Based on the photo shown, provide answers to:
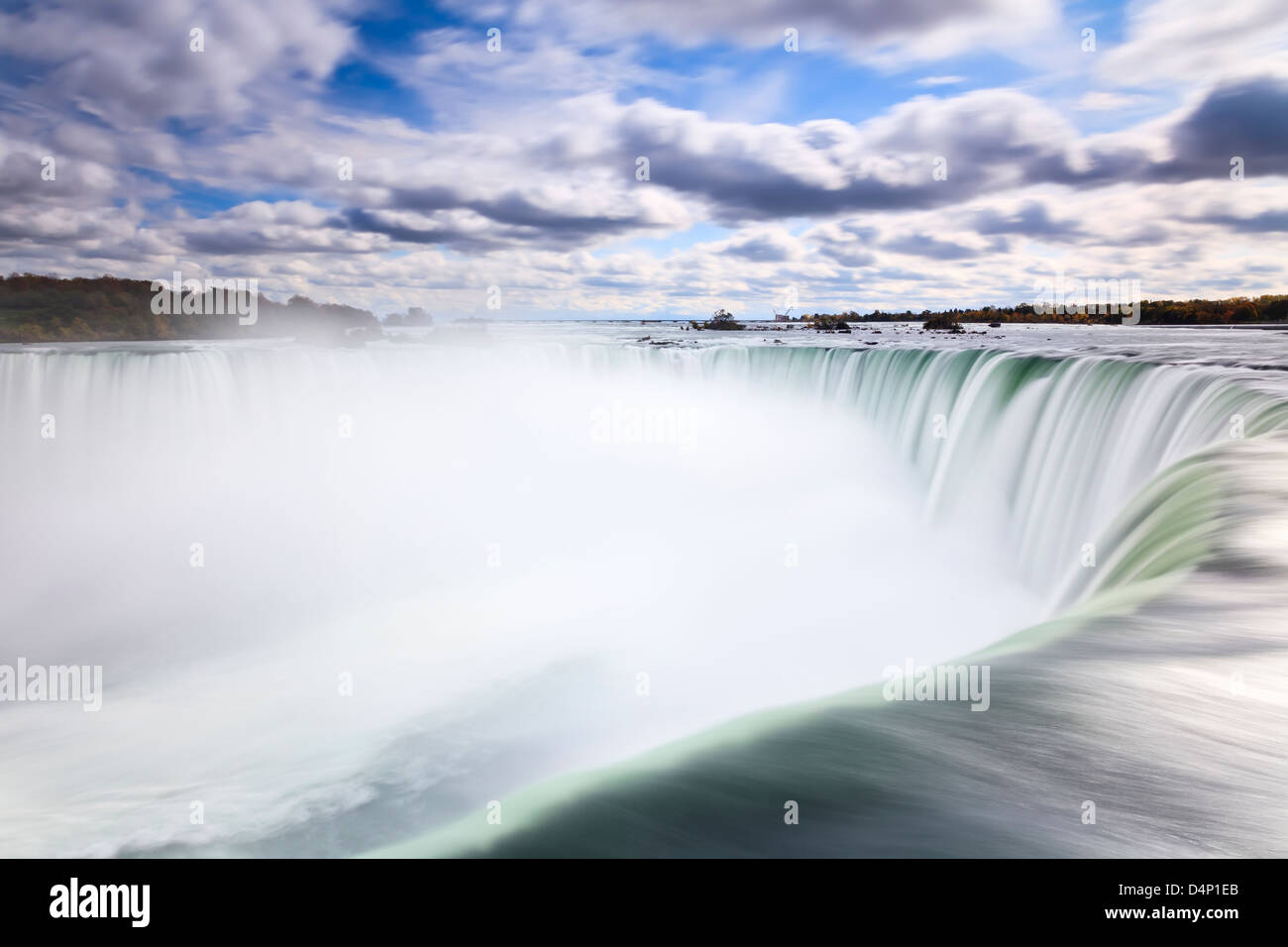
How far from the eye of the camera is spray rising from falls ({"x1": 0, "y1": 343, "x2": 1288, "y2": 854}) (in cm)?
652

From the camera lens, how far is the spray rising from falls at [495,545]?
21.4 ft

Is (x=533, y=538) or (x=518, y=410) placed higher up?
(x=518, y=410)

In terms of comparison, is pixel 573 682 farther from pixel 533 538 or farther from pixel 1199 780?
pixel 533 538

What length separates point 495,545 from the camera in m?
16.2

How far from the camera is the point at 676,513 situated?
19.1m

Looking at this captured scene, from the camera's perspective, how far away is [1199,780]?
2.75 meters
